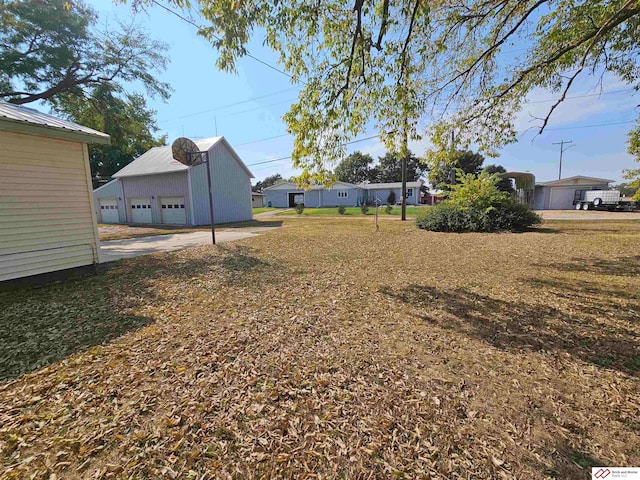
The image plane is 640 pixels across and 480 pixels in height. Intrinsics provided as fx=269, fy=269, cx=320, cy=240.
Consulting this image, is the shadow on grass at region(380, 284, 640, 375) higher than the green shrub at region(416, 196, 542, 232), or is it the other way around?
the green shrub at region(416, 196, 542, 232)

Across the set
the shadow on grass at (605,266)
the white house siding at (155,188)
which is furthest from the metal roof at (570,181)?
the white house siding at (155,188)

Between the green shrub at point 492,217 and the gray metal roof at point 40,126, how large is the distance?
41.2ft

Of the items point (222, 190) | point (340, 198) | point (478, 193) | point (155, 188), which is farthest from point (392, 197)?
point (155, 188)

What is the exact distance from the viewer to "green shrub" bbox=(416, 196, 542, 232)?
11695 millimetres

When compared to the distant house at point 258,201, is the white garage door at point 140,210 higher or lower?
lower

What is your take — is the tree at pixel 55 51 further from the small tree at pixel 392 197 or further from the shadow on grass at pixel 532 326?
the small tree at pixel 392 197

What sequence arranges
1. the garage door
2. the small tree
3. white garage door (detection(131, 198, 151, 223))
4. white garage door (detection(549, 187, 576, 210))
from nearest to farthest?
1. white garage door (detection(131, 198, 151, 223))
2. the garage door
3. white garage door (detection(549, 187, 576, 210))
4. the small tree

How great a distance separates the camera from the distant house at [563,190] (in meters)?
25.7

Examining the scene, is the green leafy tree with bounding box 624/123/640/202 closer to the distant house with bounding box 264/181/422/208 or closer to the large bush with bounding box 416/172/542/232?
the large bush with bounding box 416/172/542/232

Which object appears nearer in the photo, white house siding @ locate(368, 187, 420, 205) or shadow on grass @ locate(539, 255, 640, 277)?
shadow on grass @ locate(539, 255, 640, 277)

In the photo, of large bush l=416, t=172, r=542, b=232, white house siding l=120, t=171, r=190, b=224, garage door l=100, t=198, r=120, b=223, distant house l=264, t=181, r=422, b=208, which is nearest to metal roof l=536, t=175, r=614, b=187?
distant house l=264, t=181, r=422, b=208

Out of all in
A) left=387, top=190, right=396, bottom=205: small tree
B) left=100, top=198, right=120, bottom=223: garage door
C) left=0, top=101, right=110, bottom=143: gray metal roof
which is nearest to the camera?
left=0, top=101, right=110, bottom=143: gray metal roof

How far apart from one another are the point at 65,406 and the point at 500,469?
3.16 meters

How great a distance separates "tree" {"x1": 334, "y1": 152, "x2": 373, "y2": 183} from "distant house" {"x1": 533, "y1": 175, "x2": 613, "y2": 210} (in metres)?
32.5
